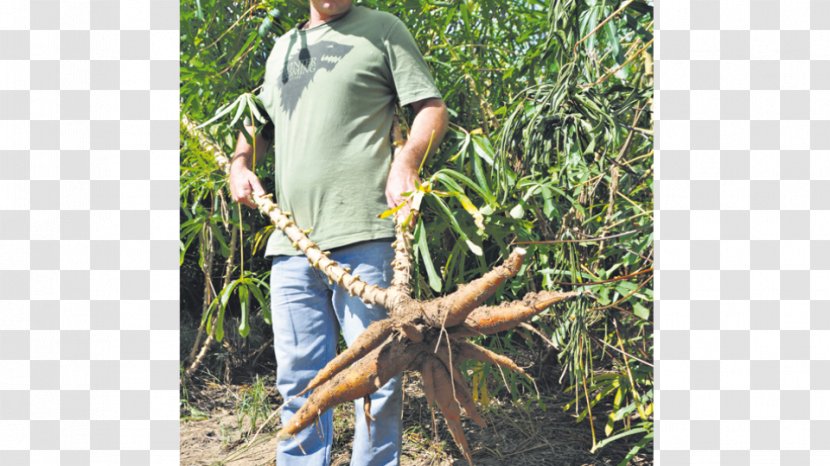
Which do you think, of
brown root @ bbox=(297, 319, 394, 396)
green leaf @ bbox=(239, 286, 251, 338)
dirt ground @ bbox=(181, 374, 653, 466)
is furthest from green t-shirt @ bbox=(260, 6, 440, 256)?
dirt ground @ bbox=(181, 374, 653, 466)

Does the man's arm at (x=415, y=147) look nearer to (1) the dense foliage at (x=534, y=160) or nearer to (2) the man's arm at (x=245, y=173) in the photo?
(1) the dense foliage at (x=534, y=160)

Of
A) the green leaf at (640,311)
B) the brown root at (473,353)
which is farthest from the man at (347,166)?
the green leaf at (640,311)

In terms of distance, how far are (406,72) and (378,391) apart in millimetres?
642

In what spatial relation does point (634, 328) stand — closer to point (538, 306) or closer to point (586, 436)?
point (586, 436)

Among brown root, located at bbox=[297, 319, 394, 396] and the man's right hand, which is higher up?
the man's right hand

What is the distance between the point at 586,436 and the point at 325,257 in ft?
3.33

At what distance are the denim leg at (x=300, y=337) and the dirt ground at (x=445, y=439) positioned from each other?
422mm

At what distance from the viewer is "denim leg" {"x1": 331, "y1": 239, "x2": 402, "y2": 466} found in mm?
1414

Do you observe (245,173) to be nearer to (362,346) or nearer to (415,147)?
(415,147)

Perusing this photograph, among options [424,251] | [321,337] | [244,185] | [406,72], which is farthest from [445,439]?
[406,72]

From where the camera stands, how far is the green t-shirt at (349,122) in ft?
4.68

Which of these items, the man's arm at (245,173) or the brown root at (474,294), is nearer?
the brown root at (474,294)

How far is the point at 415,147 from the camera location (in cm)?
139

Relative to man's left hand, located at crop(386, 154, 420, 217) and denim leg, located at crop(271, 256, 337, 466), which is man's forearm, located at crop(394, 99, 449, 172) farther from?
denim leg, located at crop(271, 256, 337, 466)
